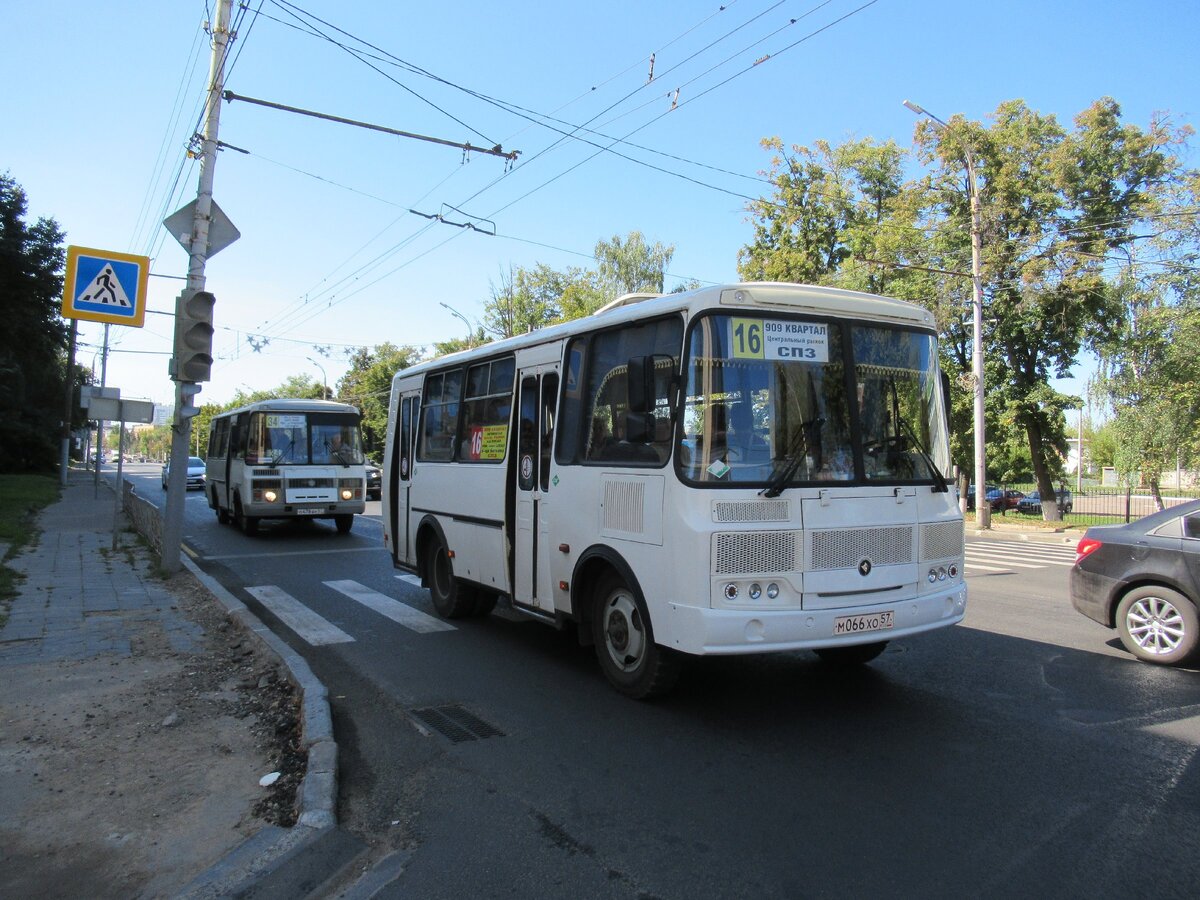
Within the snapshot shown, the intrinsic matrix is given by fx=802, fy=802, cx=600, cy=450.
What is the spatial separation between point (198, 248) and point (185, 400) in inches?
85.3

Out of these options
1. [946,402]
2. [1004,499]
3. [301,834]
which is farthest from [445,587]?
[1004,499]

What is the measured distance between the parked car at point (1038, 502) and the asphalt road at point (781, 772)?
2601cm

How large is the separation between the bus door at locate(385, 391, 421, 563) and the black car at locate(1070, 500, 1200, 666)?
7201 mm

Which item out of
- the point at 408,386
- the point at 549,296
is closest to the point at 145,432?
the point at 549,296

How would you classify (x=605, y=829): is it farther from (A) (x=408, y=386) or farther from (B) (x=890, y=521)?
(A) (x=408, y=386)

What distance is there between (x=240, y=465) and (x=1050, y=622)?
51.4 ft

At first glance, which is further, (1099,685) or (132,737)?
(1099,685)

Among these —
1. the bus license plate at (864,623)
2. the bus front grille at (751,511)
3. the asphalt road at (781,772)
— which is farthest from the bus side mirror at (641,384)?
the asphalt road at (781,772)

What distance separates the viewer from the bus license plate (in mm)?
5035

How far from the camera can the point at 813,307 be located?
17.7ft

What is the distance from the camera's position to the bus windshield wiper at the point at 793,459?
4980 millimetres

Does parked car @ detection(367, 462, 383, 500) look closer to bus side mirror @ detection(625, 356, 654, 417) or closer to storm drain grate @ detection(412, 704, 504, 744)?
storm drain grate @ detection(412, 704, 504, 744)

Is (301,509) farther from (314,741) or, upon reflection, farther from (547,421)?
(314,741)

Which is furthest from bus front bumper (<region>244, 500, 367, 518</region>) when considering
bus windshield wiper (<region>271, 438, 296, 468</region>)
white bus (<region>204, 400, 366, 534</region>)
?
bus windshield wiper (<region>271, 438, 296, 468</region>)
